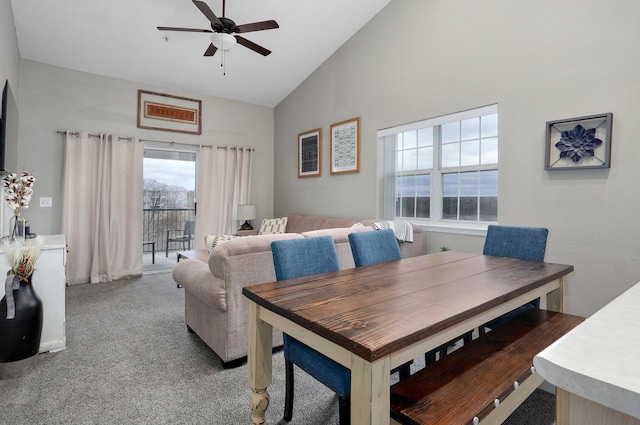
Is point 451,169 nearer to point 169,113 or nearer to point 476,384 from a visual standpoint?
point 476,384

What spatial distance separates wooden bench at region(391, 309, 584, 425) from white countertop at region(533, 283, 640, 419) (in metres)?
0.58

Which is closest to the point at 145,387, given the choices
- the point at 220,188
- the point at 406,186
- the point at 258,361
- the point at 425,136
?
the point at 258,361

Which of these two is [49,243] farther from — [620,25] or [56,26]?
[620,25]

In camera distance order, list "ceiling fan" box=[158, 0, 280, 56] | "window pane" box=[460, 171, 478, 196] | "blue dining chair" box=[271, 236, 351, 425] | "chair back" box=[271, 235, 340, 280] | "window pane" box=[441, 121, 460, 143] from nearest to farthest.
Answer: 1. "blue dining chair" box=[271, 236, 351, 425]
2. "chair back" box=[271, 235, 340, 280]
3. "ceiling fan" box=[158, 0, 280, 56]
4. "window pane" box=[460, 171, 478, 196]
5. "window pane" box=[441, 121, 460, 143]

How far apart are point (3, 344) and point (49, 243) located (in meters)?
0.81

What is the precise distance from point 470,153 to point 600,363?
3456 millimetres

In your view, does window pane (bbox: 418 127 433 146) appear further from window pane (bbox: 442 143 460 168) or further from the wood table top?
Answer: the wood table top

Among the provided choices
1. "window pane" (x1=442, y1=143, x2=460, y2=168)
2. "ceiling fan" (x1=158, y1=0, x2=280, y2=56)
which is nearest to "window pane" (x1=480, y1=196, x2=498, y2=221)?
"window pane" (x1=442, y1=143, x2=460, y2=168)

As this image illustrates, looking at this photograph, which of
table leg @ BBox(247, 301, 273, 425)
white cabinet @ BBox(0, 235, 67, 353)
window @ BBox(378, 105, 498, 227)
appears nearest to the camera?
table leg @ BBox(247, 301, 273, 425)

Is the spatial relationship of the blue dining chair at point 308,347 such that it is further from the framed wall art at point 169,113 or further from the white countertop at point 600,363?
the framed wall art at point 169,113

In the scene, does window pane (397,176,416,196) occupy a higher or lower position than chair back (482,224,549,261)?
higher

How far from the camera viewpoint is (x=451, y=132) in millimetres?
3744

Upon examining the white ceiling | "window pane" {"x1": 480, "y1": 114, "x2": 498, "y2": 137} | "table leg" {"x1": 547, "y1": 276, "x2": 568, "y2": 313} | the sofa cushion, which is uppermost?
the white ceiling

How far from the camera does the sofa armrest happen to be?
219 cm
